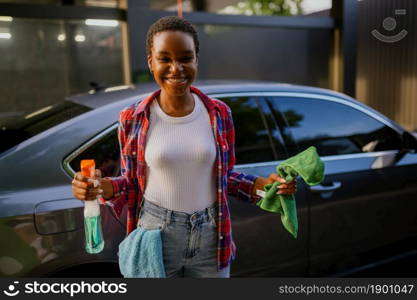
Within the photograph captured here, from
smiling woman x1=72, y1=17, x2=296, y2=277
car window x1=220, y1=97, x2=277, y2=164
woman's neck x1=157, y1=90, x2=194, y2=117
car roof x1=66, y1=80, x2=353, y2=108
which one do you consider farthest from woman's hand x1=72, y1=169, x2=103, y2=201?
car window x1=220, y1=97, x2=277, y2=164

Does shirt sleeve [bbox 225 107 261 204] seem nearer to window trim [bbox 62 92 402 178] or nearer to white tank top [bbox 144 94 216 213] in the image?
white tank top [bbox 144 94 216 213]

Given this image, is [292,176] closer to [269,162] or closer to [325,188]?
[269,162]

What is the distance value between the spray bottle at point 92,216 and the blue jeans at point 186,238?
0.51 feet

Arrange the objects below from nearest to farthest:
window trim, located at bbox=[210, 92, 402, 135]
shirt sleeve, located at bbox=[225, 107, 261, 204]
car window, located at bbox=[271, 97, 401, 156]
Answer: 1. shirt sleeve, located at bbox=[225, 107, 261, 204]
2. window trim, located at bbox=[210, 92, 402, 135]
3. car window, located at bbox=[271, 97, 401, 156]

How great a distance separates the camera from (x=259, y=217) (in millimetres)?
2404

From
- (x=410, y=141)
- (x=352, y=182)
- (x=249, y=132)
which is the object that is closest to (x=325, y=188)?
(x=352, y=182)

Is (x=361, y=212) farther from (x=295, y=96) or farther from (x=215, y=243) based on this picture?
(x=215, y=243)

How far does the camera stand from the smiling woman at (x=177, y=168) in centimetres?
148

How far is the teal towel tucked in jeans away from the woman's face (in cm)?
51

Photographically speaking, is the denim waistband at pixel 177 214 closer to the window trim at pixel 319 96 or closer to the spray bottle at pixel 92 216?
the spray bottle at pixel 92 216

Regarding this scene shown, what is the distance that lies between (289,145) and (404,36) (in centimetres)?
340

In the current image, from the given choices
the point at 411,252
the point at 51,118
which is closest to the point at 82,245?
the point at 51,118

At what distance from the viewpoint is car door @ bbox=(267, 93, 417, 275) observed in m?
2.65

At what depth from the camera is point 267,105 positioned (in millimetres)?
2631
